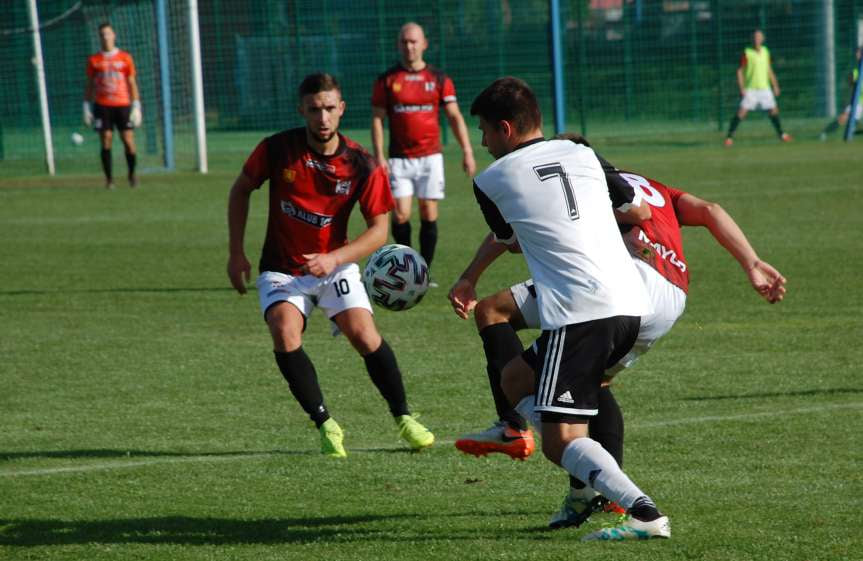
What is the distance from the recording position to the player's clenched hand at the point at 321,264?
→ 6.41 metres

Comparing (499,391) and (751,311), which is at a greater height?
(499,391)

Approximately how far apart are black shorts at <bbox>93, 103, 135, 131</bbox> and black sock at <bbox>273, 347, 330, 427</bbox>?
1517 cm

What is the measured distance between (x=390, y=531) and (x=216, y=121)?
83.9 ft

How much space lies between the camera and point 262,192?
21250 mm

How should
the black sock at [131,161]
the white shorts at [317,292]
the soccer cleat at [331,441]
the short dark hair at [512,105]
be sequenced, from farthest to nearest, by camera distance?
the black sock at [131,161] < the white shorts at [317,292] < the soccer cleat at [331,441] < the short dark hair at [512,105]

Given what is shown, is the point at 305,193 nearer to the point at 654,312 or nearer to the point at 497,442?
the point at 497,442

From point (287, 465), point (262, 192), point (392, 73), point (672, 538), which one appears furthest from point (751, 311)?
point (262, 192)

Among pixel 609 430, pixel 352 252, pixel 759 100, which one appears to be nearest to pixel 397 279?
pixel 352 252

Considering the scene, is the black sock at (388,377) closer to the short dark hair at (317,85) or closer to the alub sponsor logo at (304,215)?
the alub sponsor logo at (304,215)

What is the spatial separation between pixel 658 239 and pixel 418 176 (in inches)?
295

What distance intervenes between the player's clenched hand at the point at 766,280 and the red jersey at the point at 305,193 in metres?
2.37

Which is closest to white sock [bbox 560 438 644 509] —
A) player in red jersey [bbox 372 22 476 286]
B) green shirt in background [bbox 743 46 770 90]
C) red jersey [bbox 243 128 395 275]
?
red jersey [bbox 243 128 395 275]

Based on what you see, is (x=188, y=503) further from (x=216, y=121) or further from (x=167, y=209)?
(x=216, y=121)

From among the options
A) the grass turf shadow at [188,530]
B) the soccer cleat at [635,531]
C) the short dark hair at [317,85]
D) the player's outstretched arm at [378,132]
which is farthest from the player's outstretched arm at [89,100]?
the soccer cleat at [635,531]
